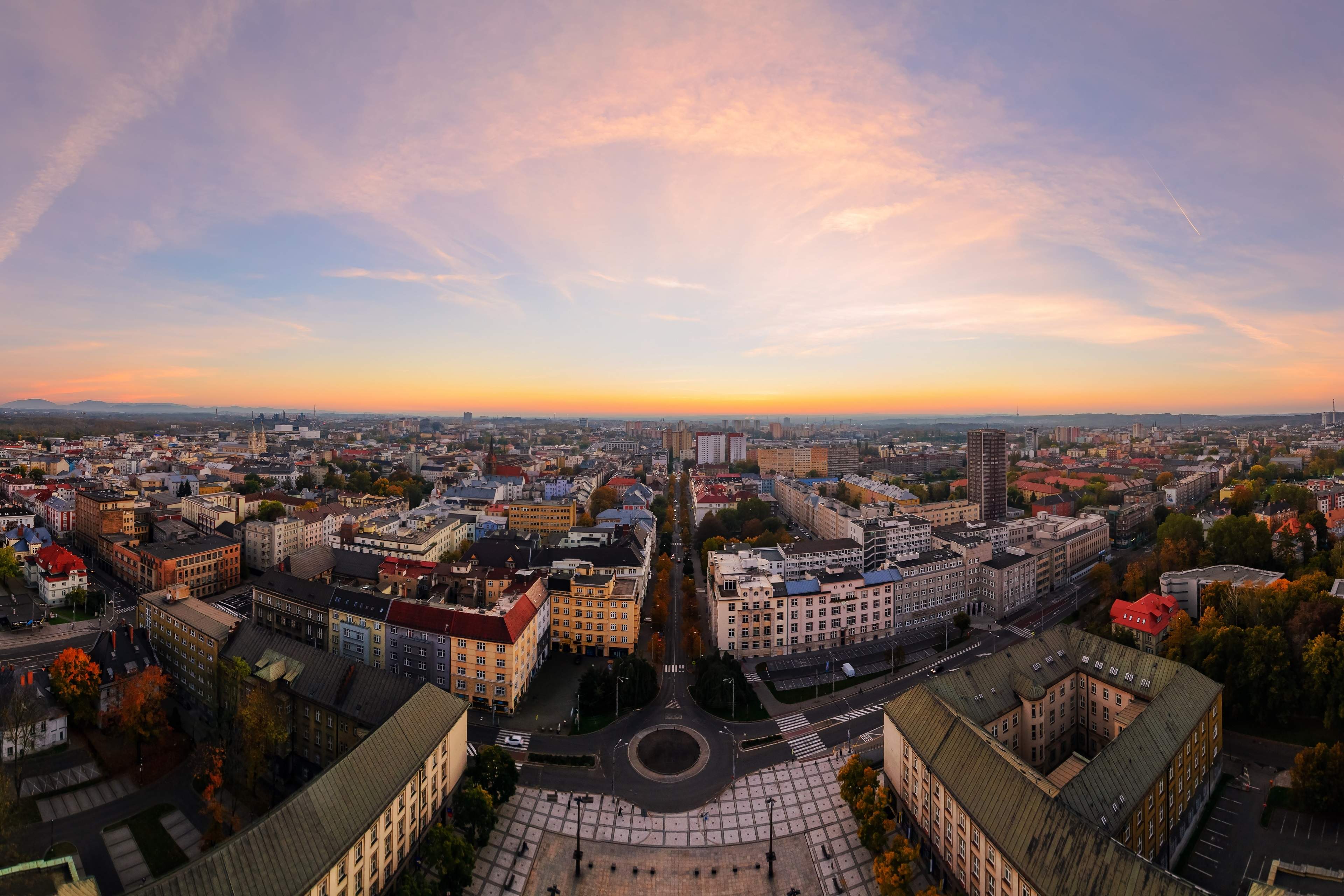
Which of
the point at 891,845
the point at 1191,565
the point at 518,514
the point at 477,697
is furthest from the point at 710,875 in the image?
the point at 518,514

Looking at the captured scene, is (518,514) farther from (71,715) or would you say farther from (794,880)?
(794,880)

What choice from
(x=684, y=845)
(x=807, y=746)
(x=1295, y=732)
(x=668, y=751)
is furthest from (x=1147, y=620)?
(x=684, y=845)

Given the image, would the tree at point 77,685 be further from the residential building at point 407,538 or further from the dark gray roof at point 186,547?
the residential building at point 407,538

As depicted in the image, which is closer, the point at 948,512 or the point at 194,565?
the point at 194,565

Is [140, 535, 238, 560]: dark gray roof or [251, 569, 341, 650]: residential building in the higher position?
[140, 535, 238, 560]: dark gray roof

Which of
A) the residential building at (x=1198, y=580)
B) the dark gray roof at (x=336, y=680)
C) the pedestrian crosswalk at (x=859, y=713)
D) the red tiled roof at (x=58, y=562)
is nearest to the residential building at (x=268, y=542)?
the red tiled roof at (x=58, y=562)

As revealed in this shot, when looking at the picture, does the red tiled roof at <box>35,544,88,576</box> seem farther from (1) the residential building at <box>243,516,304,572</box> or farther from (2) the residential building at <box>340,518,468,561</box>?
(2) the residential building at <box>340,518,468,561</box>

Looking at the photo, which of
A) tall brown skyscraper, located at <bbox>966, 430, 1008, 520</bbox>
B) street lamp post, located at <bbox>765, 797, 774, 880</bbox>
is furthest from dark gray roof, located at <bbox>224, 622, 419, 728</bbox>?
tall brown skyscraper, located at <bbox>966, 430, 1008, 520</bbox>

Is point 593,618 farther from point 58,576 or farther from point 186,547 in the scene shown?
point 58,576
